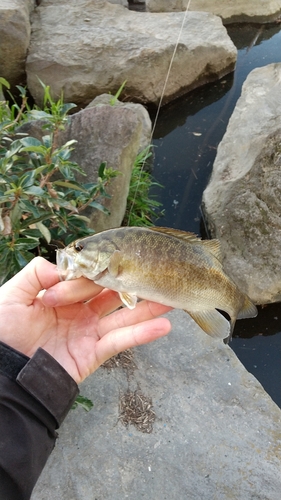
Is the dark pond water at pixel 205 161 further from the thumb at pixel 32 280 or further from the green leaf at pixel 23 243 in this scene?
the thumb at pixel 32 280

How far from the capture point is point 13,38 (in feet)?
18.5

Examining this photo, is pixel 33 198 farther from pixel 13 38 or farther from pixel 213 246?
pixel 13 38

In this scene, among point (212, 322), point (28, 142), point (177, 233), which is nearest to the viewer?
point (177, 233)

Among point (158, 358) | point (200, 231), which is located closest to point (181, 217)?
point (200, 231)

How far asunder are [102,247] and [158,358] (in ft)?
5.03

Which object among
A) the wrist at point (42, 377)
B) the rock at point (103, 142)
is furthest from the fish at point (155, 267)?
the rock at point (103, 142)

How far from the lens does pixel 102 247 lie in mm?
1905

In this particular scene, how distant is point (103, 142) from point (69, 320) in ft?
6.90

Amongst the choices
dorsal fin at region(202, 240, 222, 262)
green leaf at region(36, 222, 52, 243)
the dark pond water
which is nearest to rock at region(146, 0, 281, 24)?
the dark pond water

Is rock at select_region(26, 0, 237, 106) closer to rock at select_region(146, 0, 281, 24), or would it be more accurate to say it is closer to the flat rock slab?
Answer: rock at select_region(146, 0, 281, 24)

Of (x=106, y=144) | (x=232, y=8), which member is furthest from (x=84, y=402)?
(x=232, y=8)

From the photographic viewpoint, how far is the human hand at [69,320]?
184 cm

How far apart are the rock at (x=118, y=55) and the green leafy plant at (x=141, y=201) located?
1508 mm

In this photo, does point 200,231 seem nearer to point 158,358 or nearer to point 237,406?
point 158,358
